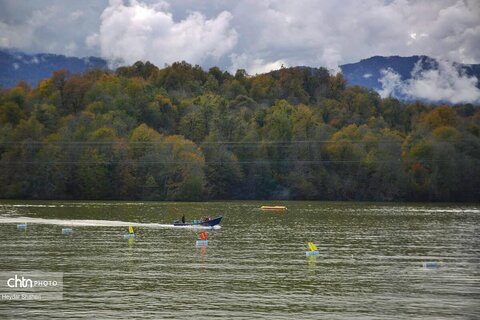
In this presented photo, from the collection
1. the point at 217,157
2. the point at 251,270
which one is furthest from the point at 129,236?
the point at 217,157

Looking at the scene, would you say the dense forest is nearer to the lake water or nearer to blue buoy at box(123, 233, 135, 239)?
the lake water

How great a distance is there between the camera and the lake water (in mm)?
41500

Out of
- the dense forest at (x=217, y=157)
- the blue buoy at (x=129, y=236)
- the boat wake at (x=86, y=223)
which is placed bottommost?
the blue buoy at (x=129, y=236)

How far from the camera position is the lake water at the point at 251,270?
136ft

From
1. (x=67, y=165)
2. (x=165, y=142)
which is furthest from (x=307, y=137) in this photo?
(x=67, y=165)

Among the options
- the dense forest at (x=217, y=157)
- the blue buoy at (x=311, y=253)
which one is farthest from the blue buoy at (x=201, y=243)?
the dense forest at (x=217, y=157)

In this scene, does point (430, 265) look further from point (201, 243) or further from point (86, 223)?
point (86, 223)

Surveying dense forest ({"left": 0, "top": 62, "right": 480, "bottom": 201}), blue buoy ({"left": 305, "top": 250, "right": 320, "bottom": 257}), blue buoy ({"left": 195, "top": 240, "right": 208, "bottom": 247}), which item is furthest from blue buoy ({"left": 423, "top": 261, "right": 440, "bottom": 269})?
dense forest ({"left": 0, "top": 62, "right": 480, "bottom": 201})

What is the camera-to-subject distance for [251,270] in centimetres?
5522

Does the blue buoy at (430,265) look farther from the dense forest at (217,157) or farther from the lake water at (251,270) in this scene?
the dense forest at (217,157)

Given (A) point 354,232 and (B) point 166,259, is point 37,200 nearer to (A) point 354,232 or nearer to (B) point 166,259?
(A) point 354,232

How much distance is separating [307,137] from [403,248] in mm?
121983

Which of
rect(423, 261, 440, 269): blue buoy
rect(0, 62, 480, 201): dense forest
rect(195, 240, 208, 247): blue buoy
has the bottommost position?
rect(423, 261, 440, 269): blue buoy

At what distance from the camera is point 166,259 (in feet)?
202
